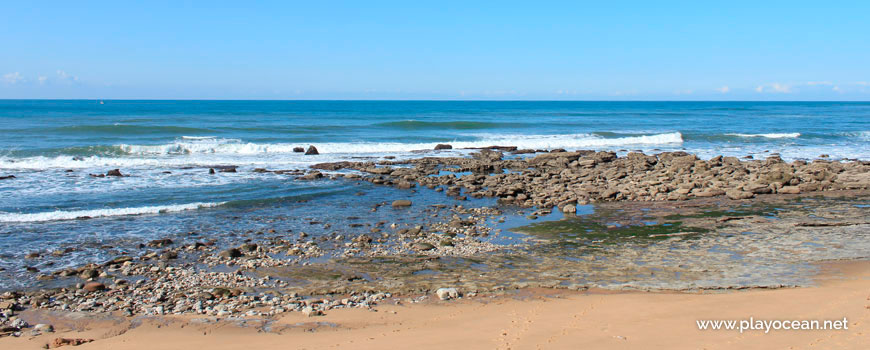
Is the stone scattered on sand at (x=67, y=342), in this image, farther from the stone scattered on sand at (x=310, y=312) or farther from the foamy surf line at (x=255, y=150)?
the foamy surf line at (x=255, y=150)

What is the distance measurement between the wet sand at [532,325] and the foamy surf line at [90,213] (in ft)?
23.1

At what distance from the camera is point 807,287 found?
791cm

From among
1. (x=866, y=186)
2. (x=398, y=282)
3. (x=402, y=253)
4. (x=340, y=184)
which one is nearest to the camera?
(x=398, y=282)

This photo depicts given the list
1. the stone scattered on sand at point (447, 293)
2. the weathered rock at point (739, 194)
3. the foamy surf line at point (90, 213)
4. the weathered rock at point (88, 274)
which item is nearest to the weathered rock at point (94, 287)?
Result: the weathered rock at point (88, 274)

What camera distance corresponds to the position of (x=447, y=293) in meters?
7.86

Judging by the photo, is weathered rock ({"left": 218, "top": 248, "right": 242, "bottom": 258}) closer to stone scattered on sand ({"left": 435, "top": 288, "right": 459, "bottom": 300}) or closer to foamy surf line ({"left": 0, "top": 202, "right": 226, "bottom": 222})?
stone scattered on sand ({"left": 435, "top": 288, "right": 459, "bottom": 300})

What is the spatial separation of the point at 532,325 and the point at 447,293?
1.54 metres

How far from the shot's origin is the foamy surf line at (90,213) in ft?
42.7

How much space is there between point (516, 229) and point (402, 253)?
Answer: 2.97m

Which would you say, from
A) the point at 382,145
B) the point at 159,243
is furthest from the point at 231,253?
the point at 382,145

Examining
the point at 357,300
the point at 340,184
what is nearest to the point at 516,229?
the point at 357,300

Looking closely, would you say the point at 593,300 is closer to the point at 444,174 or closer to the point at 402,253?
the point at 402,253

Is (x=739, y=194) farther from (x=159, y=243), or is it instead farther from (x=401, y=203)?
(x=159, y=243)

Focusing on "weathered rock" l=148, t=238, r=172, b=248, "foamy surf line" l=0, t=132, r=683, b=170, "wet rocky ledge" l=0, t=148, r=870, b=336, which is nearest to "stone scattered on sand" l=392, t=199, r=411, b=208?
"wet rocky ledge" l=0, t=148, r=870, b=336
